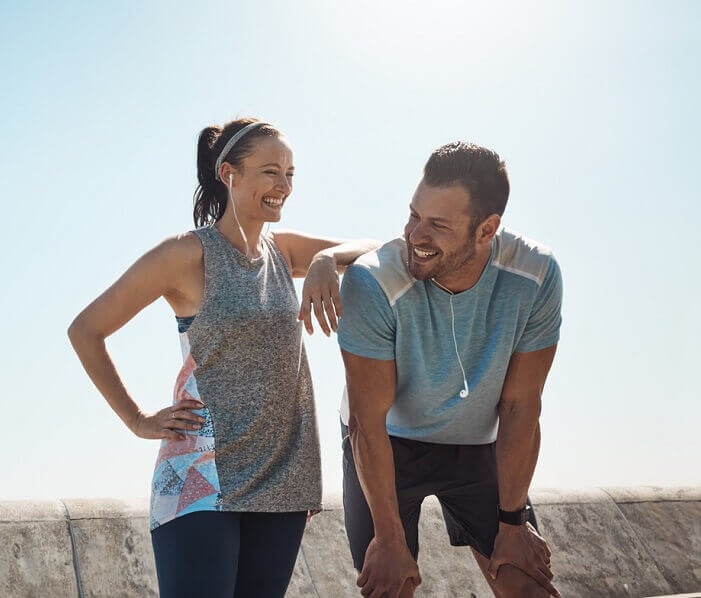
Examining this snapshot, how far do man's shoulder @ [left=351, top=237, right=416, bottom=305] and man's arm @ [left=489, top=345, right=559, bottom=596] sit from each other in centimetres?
42

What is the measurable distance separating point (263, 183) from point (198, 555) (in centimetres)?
100

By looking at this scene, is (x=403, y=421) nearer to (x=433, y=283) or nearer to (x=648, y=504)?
(x=433, y=283)

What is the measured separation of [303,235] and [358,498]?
79 centimetres

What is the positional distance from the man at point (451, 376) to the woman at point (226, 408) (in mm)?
175

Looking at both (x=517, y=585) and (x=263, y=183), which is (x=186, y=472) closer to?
(x=263, y=183)

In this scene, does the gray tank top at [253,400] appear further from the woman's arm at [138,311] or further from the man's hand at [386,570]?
the man's hand at [386,570]

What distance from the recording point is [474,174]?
2586 mm

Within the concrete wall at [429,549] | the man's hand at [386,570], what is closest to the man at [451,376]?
the man's hand at [386,570]

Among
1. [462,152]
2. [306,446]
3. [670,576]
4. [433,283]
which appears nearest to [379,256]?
[433,283]

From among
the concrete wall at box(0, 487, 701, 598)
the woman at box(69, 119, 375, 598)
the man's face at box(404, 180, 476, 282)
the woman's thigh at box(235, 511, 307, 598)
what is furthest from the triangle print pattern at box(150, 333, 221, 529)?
the concrete wall at box(0, 487, 701, 598)

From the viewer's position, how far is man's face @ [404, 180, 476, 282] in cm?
253

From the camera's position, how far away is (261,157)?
8.56ft

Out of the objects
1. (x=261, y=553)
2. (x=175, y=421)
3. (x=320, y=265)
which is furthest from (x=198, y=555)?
(x=320, y=265)

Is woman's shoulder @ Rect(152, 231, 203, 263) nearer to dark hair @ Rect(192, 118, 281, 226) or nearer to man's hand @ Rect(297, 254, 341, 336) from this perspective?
dark hair @ Rect(192, 118, 281, 226)
